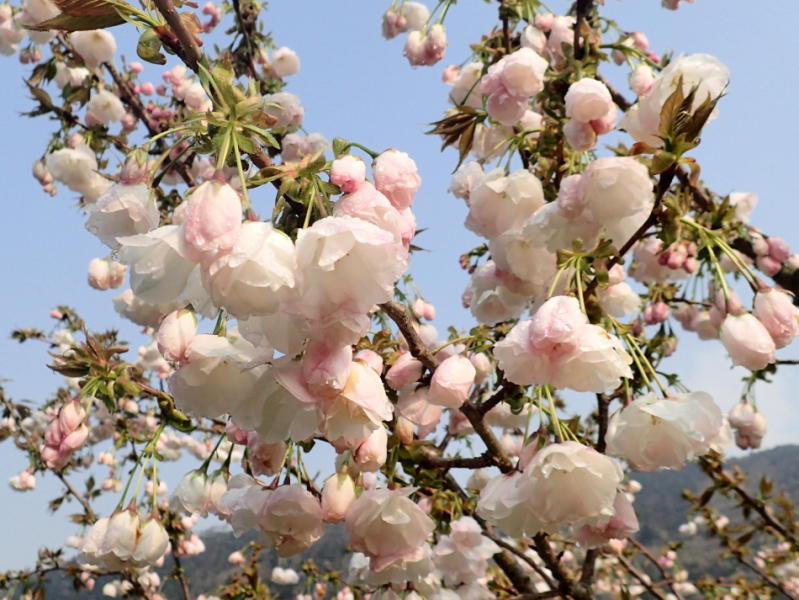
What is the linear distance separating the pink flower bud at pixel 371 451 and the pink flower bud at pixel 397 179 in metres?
0.47

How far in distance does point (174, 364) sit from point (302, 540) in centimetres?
60

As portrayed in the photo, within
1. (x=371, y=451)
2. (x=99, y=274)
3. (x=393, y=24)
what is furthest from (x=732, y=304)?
(x=99, y=274)

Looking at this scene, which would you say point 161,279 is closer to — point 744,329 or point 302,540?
point 302,540

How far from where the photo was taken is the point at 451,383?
56.6 inches

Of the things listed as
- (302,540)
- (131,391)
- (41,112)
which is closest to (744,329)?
(302,540)

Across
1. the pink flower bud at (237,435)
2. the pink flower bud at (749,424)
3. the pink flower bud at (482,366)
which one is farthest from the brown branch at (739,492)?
the pink flower bud at (237,435)

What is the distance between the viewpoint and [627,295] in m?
2.28

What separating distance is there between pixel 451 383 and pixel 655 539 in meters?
38.2

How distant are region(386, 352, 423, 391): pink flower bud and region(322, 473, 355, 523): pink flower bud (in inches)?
9.2

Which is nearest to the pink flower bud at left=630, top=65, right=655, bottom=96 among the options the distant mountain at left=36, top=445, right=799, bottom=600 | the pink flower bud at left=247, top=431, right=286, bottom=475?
the pink flower bud at left=247, top=431, right=286, bottom=475

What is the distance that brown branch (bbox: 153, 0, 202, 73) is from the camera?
1.04 metres

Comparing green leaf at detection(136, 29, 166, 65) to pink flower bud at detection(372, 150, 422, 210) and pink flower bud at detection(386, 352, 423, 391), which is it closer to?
pink flower bud at detection(372, 150, 422, 210)

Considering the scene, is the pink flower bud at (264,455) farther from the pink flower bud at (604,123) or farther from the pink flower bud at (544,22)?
the pink flower bud at (544,22)

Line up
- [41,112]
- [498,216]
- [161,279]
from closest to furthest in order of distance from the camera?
1. [161,279]
2. [498,216]
3. [41,112]
